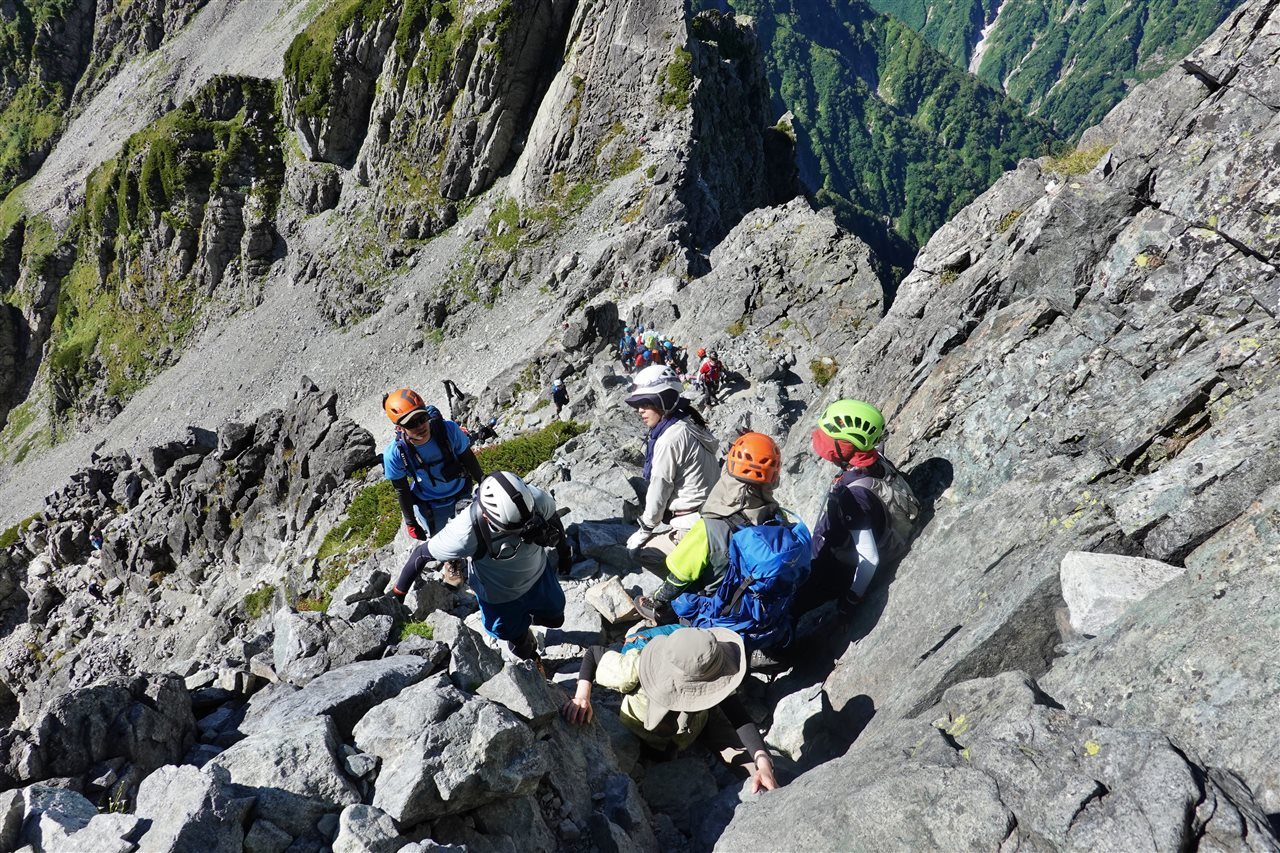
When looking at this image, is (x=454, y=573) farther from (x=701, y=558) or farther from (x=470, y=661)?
(x=701, y=558)

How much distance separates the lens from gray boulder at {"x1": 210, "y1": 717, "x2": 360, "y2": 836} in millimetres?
5344

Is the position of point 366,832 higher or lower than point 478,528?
lower

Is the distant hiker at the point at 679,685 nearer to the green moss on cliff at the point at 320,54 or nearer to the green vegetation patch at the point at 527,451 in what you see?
the green vegetation patch at the point at 527,451

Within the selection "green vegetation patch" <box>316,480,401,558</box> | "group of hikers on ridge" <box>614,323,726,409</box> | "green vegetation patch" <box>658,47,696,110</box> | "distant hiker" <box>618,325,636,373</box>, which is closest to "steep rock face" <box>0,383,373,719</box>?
"green vegetation patch" <box>316,480,401,558</box>

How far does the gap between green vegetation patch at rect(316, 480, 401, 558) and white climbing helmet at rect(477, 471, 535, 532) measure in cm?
1670

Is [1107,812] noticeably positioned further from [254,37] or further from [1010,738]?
[254,37]

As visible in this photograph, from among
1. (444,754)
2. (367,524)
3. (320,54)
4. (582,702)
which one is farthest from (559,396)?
(320,54)

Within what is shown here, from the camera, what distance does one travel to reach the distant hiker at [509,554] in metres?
7.49

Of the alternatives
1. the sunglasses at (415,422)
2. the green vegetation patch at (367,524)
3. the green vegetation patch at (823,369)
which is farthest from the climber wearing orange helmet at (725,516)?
the green vegetation patch at (823,369)

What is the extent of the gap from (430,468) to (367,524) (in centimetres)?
1522

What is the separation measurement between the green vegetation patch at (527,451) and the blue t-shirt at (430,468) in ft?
38.0

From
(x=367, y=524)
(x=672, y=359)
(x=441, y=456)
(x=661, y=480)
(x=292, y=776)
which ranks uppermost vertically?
(x=292, y=776)

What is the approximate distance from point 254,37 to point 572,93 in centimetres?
6960

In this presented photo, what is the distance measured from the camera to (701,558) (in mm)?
7344
